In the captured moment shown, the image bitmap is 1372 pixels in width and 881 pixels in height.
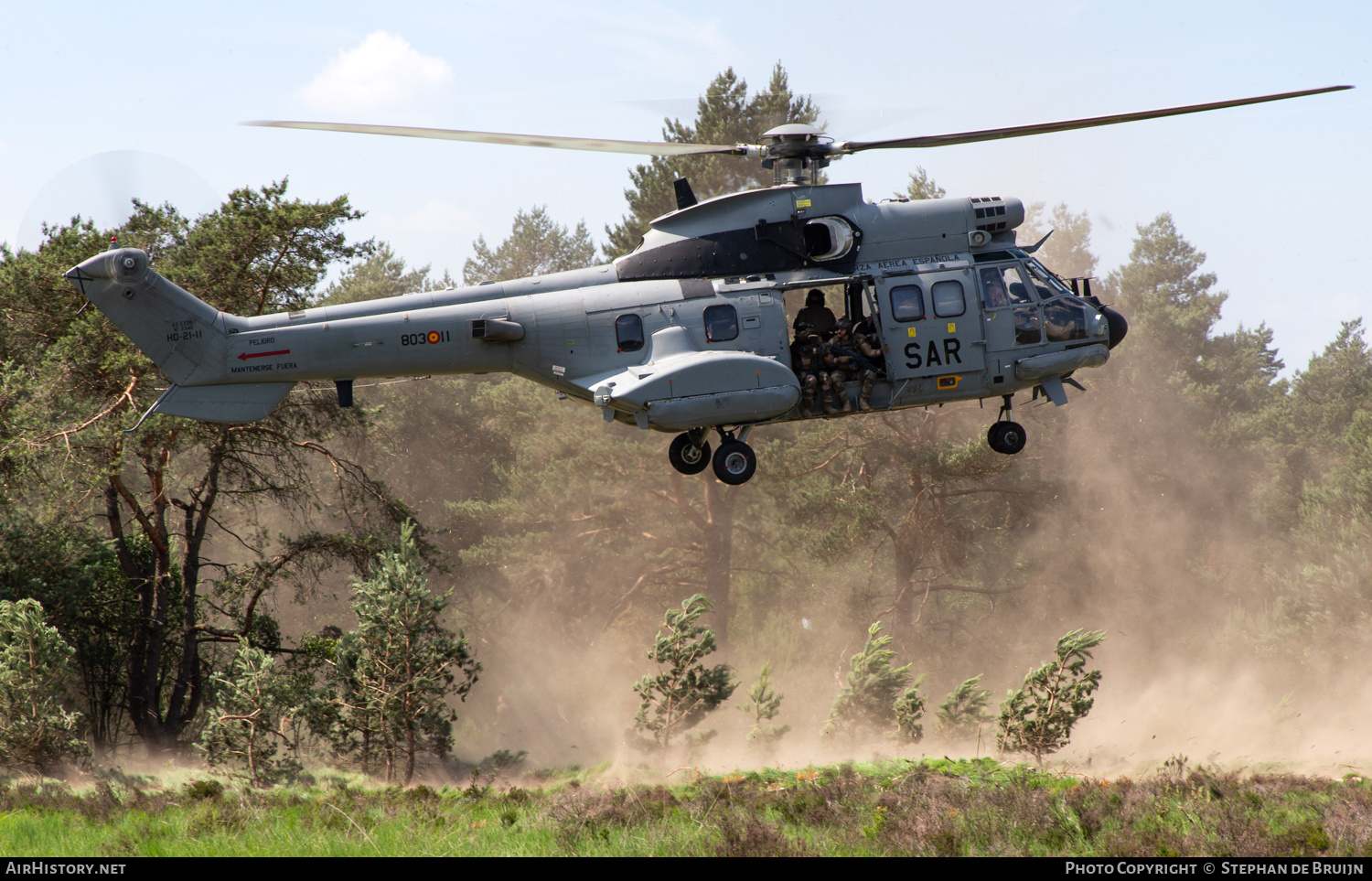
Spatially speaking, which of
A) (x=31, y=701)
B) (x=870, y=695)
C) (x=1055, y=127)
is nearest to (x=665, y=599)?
(x=870, y=695)

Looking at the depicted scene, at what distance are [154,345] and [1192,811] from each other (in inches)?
478

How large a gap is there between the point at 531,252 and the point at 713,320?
65.8 metres

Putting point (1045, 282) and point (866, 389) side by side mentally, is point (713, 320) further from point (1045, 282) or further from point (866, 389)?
point (1045, 282)

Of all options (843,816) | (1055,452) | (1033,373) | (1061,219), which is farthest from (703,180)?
(1061,219)

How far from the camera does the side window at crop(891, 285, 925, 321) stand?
41.8 feet

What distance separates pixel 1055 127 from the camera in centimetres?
1136

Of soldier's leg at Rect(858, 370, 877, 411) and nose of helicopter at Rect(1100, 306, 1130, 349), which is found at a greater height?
nose of helicopter at Rect(1100, 306, 1130, 349)

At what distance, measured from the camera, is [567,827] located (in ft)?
35.0

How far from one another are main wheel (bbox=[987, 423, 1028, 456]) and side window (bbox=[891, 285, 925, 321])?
2.14m

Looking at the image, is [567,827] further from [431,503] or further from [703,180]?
[431,503]

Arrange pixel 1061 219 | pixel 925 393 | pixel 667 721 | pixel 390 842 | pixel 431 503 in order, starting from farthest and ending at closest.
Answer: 1. pixel 1061 219
2. pixel 431 503
3. pixel 667 721
4. pixel 925 393
5. pixel 390 842

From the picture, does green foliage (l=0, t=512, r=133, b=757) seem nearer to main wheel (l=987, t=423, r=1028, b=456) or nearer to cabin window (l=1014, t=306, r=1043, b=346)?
main wheel (l=987, t=423, r=1028, b=456)

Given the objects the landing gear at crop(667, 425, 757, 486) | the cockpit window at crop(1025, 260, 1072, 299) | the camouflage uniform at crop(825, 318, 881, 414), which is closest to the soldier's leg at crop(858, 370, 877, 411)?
the camouflage uniform at crop(825, 318, 881, 414)

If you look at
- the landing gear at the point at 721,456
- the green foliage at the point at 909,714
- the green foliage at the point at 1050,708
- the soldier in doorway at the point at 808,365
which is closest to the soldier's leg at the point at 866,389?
the soldier in doorway at the point at 808,365
